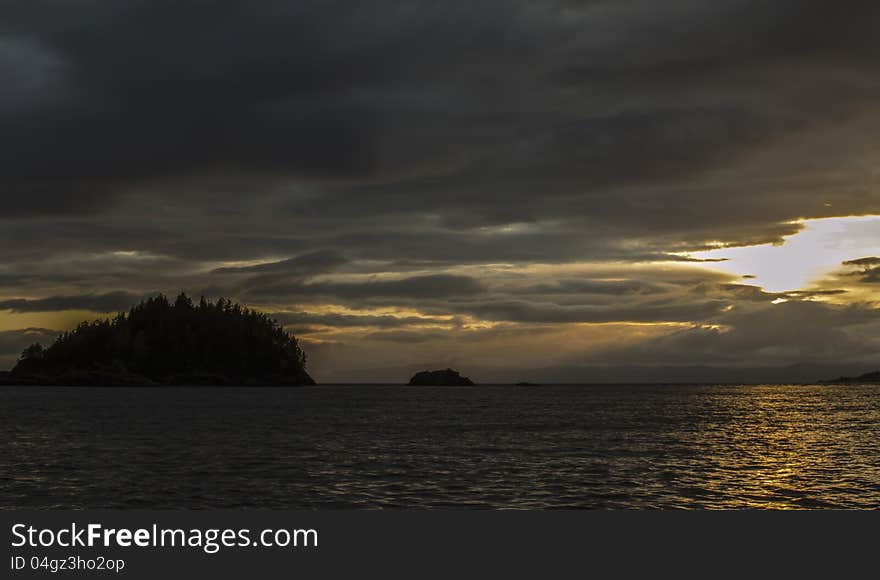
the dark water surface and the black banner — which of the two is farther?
the dark water surface

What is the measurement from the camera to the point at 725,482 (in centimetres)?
5225

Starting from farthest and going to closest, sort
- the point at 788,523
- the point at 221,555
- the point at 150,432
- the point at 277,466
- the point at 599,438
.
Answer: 1. the point at 150,432
2. the point at 599,438
3. the point at 277,466
4. the point at 788,523
5. the point at 221,555

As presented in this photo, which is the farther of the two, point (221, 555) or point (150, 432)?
point (150, 432)

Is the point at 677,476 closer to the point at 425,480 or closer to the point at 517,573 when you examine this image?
the point at 425,480

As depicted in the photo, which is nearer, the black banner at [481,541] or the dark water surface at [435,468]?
the black banner at [481,541]

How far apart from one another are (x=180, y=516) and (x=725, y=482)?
133 ft

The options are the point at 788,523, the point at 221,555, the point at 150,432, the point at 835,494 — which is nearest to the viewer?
the point at 221,555

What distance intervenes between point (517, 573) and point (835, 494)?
35038mm

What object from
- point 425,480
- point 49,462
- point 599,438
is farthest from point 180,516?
point 599,438

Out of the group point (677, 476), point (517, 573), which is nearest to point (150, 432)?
point (677, 476)

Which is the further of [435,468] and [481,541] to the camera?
[435,468]

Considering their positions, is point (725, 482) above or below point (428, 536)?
below

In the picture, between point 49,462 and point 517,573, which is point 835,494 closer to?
point 517,573

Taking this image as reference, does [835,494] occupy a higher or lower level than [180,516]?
lower
